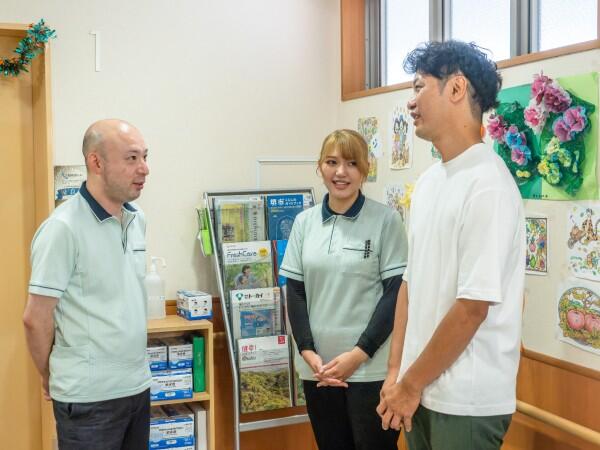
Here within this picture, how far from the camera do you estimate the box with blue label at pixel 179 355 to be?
2906 mm

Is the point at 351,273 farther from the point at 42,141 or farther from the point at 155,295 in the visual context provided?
the point at 42,141

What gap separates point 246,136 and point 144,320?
1.45 metres

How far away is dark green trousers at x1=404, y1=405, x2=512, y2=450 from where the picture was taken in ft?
4.79

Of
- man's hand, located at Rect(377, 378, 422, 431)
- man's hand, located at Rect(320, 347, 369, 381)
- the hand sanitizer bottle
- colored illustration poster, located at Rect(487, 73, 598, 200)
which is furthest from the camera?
the hand sanitizer bottle

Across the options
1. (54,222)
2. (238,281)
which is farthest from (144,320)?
(238,281)

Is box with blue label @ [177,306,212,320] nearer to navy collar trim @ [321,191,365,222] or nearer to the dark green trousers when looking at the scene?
navy collar trim @ [321,191,365,222]

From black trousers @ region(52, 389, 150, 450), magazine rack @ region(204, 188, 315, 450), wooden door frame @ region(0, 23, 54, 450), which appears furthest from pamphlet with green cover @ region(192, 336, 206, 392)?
black trousers @ region(52, 389, 150, 450)

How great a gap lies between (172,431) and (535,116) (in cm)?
188

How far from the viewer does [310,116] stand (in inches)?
137

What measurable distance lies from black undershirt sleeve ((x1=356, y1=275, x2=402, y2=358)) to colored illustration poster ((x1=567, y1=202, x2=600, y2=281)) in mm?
520

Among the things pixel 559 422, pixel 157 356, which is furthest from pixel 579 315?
pixel 157 356

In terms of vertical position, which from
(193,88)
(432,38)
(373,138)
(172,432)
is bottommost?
(172,432)

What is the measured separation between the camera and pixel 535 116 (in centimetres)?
212

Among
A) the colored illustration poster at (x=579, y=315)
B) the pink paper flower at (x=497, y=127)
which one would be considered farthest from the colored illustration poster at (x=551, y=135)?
the colored illustration poster at (x=579, y=315)
